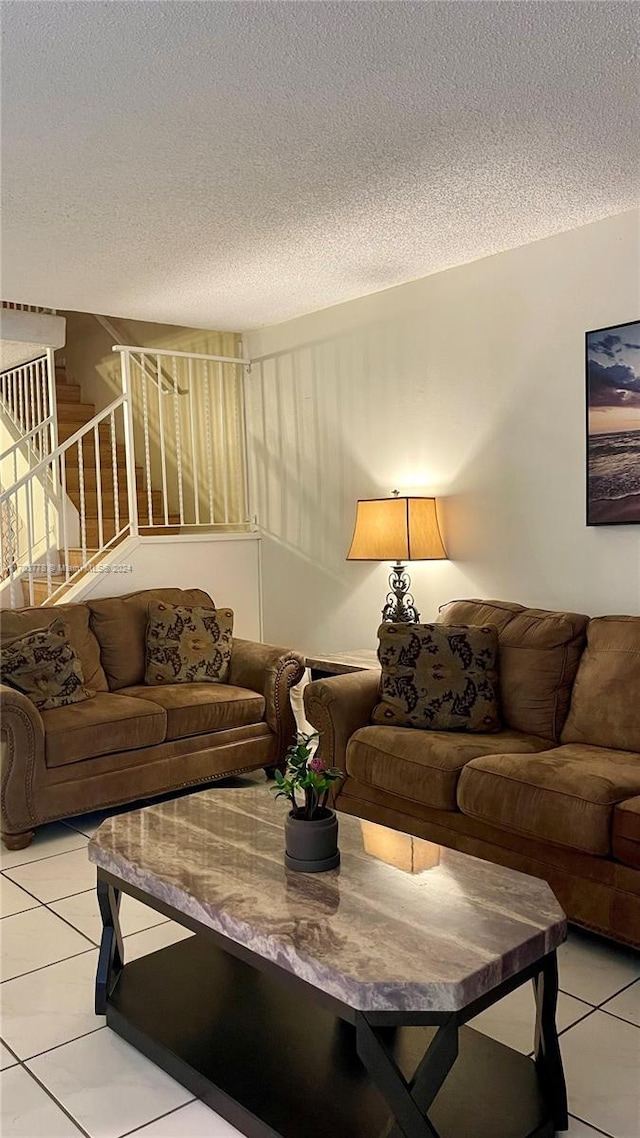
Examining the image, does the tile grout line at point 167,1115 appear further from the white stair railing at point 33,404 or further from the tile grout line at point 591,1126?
the white stair railing at point 33,404

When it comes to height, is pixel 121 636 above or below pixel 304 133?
below

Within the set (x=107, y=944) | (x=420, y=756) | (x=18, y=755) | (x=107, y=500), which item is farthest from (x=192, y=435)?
(x=107, y=944)

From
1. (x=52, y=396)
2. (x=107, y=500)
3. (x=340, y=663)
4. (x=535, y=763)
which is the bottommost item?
(x=535, y=763)

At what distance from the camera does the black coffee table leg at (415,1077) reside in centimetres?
166

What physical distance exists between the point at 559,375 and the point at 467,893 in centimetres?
254

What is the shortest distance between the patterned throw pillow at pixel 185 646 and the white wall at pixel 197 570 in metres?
0.46

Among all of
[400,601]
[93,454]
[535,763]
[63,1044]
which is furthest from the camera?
[93,454]

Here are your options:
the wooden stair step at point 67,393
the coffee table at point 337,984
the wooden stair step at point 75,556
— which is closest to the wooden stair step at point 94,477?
the wooden stair step at point 75,556

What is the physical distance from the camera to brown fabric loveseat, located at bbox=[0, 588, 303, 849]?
3672 mm

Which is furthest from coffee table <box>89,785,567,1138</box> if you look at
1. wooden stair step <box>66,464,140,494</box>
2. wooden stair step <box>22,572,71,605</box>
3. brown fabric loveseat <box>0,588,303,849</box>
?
wooden stair step <box>66,464,140,494</box>

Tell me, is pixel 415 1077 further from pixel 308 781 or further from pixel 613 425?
pixel 613 425

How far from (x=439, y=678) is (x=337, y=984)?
1962mm

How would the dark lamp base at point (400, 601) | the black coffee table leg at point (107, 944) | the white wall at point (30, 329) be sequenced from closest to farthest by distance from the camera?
the black coffee table leg at point (107, 944) → the dark lamp base at point (400, 601) → the white wall at point (30, 329)

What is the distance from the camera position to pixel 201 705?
13.9 ft
